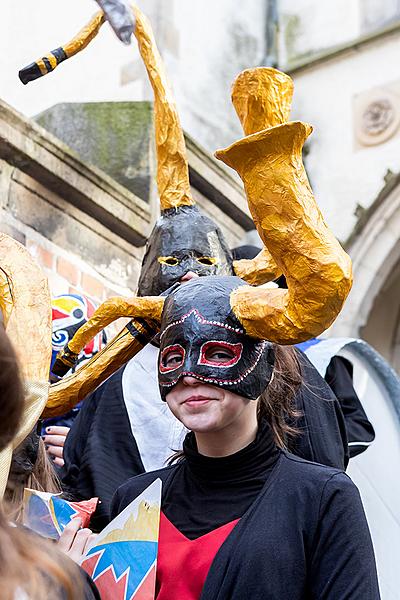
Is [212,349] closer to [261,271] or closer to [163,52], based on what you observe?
[261,271]

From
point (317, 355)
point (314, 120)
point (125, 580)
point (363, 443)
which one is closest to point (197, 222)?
point (317, 355)

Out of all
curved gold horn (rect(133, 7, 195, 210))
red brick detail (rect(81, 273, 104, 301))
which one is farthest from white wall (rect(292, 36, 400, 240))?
curved gold horn (rect(133, 7, 195, 210))

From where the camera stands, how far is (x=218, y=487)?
7.11 ft

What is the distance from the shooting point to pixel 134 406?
9.96 feet

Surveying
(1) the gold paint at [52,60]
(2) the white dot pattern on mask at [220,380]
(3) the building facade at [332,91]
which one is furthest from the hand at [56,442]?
(3) the building facade at [332,91]

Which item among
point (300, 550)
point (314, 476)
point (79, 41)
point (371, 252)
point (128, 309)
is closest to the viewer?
point (300, 550)

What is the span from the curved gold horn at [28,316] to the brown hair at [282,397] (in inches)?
19.1

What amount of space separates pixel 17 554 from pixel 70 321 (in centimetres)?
210

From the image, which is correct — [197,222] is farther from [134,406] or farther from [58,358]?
[58,358]

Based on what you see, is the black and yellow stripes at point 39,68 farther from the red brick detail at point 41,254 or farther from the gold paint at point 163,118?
the red brick detail at point 41,254

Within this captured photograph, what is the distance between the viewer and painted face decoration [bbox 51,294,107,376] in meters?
3.31

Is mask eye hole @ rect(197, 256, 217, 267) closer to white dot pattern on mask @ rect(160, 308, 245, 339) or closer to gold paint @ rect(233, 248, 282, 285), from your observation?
gold paint @ rect(233, 248, 282, 285)

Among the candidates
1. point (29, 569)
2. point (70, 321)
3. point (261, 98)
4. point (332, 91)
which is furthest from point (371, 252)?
point (29, 569)

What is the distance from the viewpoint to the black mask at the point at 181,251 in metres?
3.12
